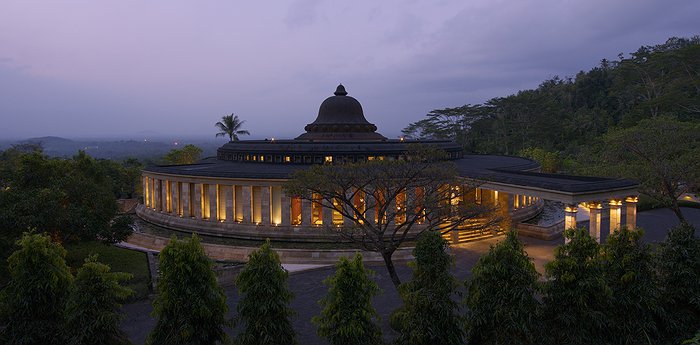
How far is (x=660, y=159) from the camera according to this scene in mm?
37875

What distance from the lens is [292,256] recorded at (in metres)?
38.4

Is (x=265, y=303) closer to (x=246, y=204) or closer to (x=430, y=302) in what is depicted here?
(x=430, y=302)

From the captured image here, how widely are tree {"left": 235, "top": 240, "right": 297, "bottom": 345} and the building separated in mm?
16727

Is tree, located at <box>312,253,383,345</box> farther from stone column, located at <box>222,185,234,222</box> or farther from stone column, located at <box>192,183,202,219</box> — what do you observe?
stone column, located at <box>192,183,202,219</box>

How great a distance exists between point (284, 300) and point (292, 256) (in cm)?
1925

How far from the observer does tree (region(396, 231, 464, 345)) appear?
19031mm

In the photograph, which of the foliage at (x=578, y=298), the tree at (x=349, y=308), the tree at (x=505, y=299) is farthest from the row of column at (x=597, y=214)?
the tree at (x=349, y=308)

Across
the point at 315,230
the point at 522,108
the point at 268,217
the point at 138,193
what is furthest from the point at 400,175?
the point at 522,108

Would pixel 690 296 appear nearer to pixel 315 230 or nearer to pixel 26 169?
pixel 315 230

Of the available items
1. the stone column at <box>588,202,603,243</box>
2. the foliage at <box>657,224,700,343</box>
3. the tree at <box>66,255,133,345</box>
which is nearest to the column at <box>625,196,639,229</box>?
the stone column at <box>588,202,603,243</box>

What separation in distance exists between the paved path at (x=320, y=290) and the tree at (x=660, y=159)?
8.90m

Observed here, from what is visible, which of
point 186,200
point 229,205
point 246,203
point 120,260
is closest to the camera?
point 120,260

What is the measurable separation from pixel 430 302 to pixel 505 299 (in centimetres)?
320

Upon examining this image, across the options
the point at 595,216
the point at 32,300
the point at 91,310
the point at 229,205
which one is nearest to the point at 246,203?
the point at 229,205
